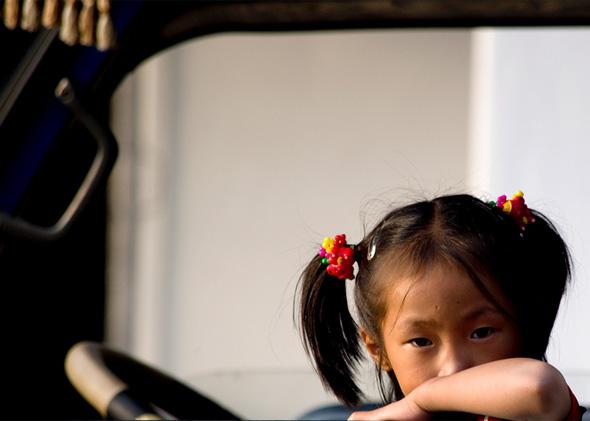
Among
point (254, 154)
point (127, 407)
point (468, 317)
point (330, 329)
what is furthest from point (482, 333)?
point (254, 154)

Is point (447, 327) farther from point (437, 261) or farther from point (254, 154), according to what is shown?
point (254, 154)

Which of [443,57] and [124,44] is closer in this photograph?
[124,44]

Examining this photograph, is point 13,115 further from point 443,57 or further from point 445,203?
point 443,57

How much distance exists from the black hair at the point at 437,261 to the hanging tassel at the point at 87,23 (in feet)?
1.32

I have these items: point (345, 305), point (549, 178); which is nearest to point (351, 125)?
point (549, 178)

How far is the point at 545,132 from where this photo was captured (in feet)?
8.56

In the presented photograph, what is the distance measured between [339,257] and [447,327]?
0.21 meters

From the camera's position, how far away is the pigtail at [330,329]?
58.3 inches

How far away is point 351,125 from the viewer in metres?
4.32

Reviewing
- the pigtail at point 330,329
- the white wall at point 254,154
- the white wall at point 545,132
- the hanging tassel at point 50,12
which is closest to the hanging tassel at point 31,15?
the hanging tassel at point 50,12

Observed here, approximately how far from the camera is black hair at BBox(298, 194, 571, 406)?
4.25ft

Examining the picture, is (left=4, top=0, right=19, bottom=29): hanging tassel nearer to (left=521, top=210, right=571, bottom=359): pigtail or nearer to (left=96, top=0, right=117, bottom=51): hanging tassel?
(left=96, top=0, right=117, bottom=51): hanging tassel

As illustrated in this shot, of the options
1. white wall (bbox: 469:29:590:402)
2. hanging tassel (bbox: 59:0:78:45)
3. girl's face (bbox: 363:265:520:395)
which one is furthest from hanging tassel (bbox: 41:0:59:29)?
white wall (bbox: 469:29:590:402)

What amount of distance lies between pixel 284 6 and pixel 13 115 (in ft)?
1.61
